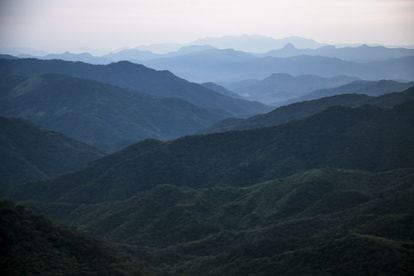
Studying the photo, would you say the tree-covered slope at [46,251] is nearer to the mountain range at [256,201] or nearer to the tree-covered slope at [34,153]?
the mountain range at [256,201]

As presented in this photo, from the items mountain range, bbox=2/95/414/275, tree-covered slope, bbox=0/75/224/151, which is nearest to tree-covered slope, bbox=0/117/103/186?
mountain range, bbox=2/95/414/275

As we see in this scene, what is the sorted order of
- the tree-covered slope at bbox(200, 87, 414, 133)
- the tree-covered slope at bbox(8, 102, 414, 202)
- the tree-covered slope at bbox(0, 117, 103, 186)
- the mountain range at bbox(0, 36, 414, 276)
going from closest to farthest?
the mountain range at bbox(0, 36, 414, 276) → the tree-covered slope at bbox(8, 102, 414, 202) → the tree-covered slope at bbox(0, 117, 103, 186) → the tree-covered slope at bbox(200, 87, 414, 133)

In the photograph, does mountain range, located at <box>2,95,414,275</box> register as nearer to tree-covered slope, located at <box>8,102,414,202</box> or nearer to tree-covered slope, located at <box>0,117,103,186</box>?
tree-covered slope, located at <box>8,102,414,202</box>

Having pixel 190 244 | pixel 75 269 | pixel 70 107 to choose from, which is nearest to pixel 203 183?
pixel 190 244

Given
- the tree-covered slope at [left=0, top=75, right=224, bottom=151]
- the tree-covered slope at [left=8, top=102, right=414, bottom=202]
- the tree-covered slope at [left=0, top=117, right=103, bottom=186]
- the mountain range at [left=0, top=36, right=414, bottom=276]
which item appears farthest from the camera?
the tree-covered slope at [left=0, top=75, right=224, bottom=151]

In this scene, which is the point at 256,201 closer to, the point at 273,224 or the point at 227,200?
the point at 227,200

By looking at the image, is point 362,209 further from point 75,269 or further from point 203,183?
point 203,183

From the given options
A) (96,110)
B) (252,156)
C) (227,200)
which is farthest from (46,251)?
(96,110)
